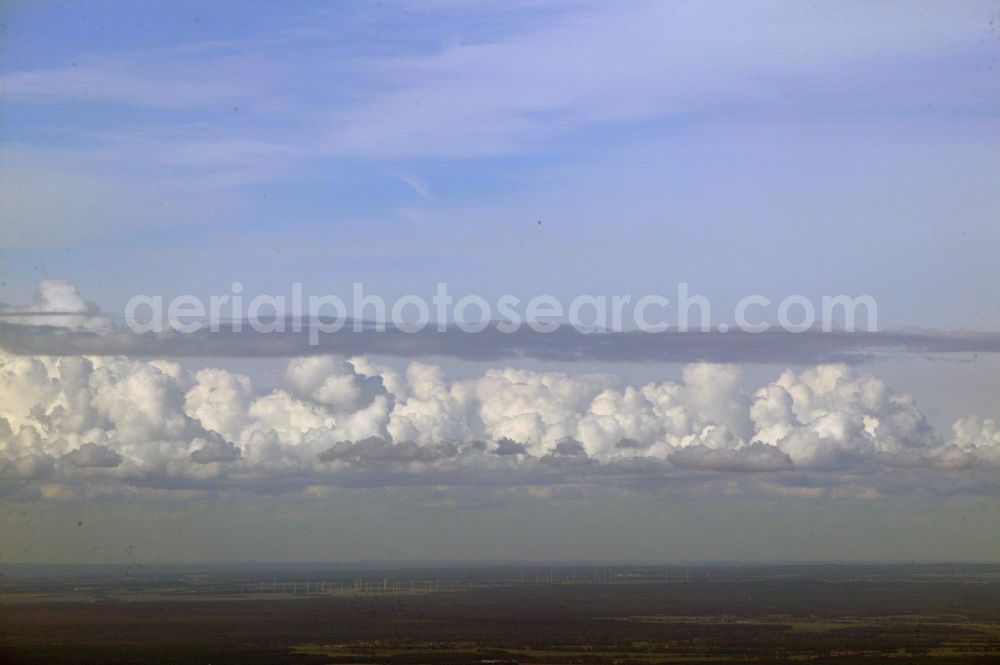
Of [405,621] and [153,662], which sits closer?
[153,662]

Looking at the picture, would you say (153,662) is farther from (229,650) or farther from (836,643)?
(836,643)

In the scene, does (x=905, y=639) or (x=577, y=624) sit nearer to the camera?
(x=905, y=639)

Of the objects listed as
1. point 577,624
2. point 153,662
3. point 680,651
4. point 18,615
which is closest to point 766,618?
point 577,624

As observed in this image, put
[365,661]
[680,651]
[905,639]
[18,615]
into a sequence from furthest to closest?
[18,615] < [905,639] < [680,651] < [365,661]

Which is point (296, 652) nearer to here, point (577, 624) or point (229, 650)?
point (229, 650)

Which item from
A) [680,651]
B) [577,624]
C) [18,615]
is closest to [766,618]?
[577,624]

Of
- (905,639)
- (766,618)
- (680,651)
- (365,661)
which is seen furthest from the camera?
(766,618)

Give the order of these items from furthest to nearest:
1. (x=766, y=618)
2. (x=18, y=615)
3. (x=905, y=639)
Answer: (x=766, y=618) → (x=18, y=615) → (x=905, y=639)


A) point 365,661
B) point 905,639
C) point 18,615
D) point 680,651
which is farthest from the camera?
point 18,615
